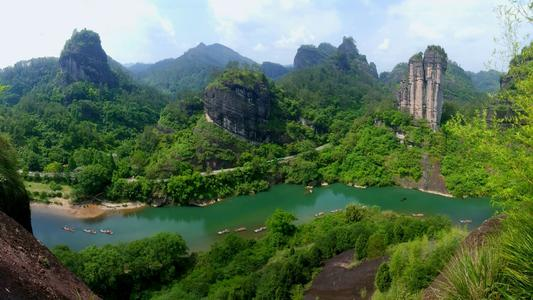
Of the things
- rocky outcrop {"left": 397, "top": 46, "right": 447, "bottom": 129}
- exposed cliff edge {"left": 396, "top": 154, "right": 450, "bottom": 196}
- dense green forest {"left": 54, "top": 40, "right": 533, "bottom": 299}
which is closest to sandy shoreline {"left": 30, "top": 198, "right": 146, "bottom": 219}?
dense green forest {"left": 54, "top": 40, "right": 533, "bottom": 299}

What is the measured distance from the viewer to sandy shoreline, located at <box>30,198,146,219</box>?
3117 centimetres

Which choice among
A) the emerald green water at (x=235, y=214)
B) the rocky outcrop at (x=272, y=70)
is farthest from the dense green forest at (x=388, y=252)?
the rocky outcrop at (x=272, y=70)

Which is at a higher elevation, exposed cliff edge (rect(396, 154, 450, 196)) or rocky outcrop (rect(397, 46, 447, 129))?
rocky outcrop (rect(397, 46, 447, 129))

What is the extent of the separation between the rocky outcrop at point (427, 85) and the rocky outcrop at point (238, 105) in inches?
732

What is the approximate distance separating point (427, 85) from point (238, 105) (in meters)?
22.9

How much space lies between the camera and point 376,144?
1768 inches

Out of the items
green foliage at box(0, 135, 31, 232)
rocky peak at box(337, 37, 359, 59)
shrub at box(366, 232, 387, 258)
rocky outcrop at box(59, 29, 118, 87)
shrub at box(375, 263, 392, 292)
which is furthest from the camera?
rocky peak at box(337, 37, 359, 59)

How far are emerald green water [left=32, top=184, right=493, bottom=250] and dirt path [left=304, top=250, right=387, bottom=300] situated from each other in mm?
11261

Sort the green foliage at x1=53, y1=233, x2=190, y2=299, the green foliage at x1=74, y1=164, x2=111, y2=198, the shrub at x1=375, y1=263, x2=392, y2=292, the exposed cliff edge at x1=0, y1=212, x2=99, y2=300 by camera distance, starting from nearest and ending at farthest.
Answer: the exposed cliff edge at x1=0, y1=212, x2=99, y2=300 → the shrub at x1=375, y1=263, x2=392, y2=292 → the green foliage at x1=53, y1=233, x2=190, y2=299 → the green foliage at x1=74, y1=164, x2=111, y2=198

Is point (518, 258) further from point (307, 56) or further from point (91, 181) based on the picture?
point (307, 56)

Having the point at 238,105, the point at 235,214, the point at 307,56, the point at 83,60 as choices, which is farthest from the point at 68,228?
the point at 307,56

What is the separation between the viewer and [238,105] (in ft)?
157

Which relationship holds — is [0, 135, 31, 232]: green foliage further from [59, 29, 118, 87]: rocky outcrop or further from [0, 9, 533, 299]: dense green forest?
[59, 29, 118, 87]: rocky outcrop

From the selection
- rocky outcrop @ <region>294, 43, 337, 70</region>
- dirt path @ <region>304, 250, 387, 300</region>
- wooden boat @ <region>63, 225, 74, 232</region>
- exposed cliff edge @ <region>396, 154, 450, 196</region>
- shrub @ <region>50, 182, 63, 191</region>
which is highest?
rocky outcrop @ <region>294, 43, 337, 70</region>
